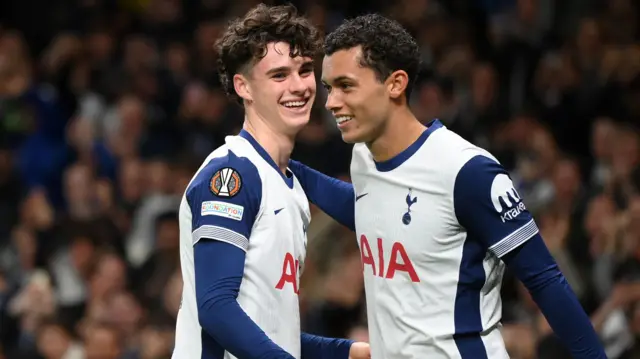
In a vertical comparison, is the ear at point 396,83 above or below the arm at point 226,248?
above

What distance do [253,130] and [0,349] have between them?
14.9ft

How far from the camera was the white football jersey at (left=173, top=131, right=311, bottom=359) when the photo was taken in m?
3.97

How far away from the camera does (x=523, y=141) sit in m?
8.18

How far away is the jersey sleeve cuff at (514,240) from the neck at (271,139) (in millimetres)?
791

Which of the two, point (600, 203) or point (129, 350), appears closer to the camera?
point (600, 203)

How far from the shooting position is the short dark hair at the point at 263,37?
4.27 metres

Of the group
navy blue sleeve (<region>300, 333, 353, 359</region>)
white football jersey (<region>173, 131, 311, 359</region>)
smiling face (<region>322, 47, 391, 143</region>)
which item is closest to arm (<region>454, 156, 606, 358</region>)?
smiling face (<region>322, 47, 391, 143</region>)

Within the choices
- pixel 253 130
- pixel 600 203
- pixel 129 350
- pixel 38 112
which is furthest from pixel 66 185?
pixel 253 130

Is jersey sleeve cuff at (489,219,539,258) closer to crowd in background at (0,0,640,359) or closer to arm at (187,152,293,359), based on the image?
arm at (187,152,293,359)

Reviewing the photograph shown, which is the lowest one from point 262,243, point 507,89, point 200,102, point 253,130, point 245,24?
point 262,243

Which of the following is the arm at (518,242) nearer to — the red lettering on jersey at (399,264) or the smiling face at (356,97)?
the red lettering on jersey at (399,264)

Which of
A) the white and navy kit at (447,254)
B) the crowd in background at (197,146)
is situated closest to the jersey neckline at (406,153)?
the white and navy kit at (447,254)

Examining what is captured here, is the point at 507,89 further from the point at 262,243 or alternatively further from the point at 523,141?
the point at 262,243

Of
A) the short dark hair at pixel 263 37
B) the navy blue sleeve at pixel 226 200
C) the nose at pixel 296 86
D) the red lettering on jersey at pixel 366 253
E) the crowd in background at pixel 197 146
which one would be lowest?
the red lettering on jersey at pixel 366 253
